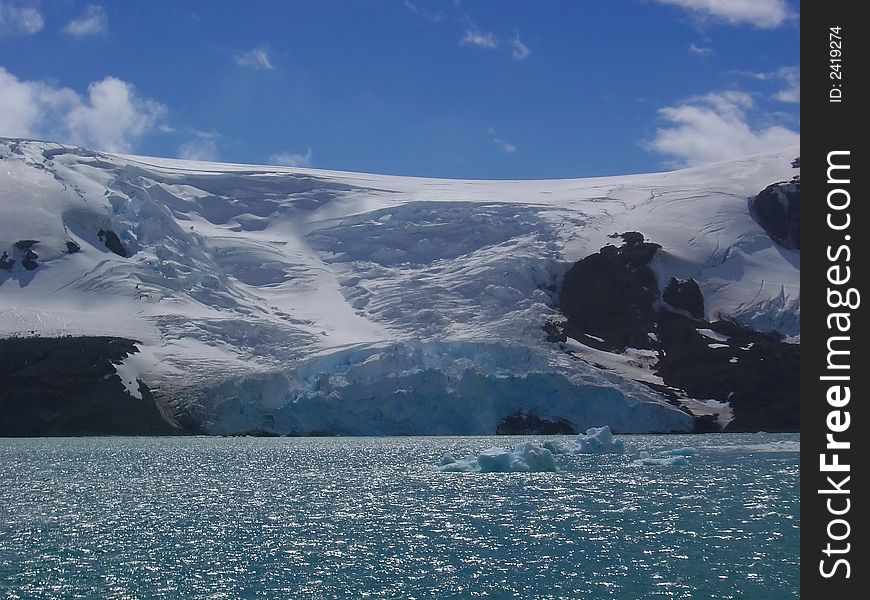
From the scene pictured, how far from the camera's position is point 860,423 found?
51.3ft

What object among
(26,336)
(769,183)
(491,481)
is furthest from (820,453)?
(769,183)

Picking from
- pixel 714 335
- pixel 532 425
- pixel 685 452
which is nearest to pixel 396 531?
pixel 685 452

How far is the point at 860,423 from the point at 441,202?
97.4 m

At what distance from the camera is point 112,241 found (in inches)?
3932

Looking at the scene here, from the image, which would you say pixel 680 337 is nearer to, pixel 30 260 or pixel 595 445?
pixel 595 445

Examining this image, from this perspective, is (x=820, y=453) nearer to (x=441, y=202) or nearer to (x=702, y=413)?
(x=702, y=413)

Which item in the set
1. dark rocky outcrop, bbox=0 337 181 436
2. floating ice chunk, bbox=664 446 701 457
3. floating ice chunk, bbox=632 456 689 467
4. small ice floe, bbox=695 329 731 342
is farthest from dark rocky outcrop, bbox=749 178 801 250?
floating ice chunk, bbox=632 456 689 467

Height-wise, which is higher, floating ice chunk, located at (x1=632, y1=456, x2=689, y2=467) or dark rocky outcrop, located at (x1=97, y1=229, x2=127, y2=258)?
dark rocky outcrop, located at (x1=97, y1=229, x2=127, y2=258)

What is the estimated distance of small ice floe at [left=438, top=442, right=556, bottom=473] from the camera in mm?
45375

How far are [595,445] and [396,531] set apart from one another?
32.2 metres

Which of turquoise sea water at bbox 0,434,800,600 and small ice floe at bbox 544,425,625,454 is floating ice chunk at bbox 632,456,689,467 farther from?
small ice floe at bbox 544,425,625,454

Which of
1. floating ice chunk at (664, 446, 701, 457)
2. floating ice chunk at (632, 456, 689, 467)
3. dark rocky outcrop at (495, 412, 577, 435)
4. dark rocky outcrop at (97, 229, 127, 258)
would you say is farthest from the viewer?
dark rocky outcrop at (97, 229, 127, 258)

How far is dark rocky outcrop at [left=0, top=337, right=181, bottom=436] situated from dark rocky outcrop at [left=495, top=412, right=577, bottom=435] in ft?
80.8

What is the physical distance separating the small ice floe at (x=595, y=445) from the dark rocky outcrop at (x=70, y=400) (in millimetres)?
33548
